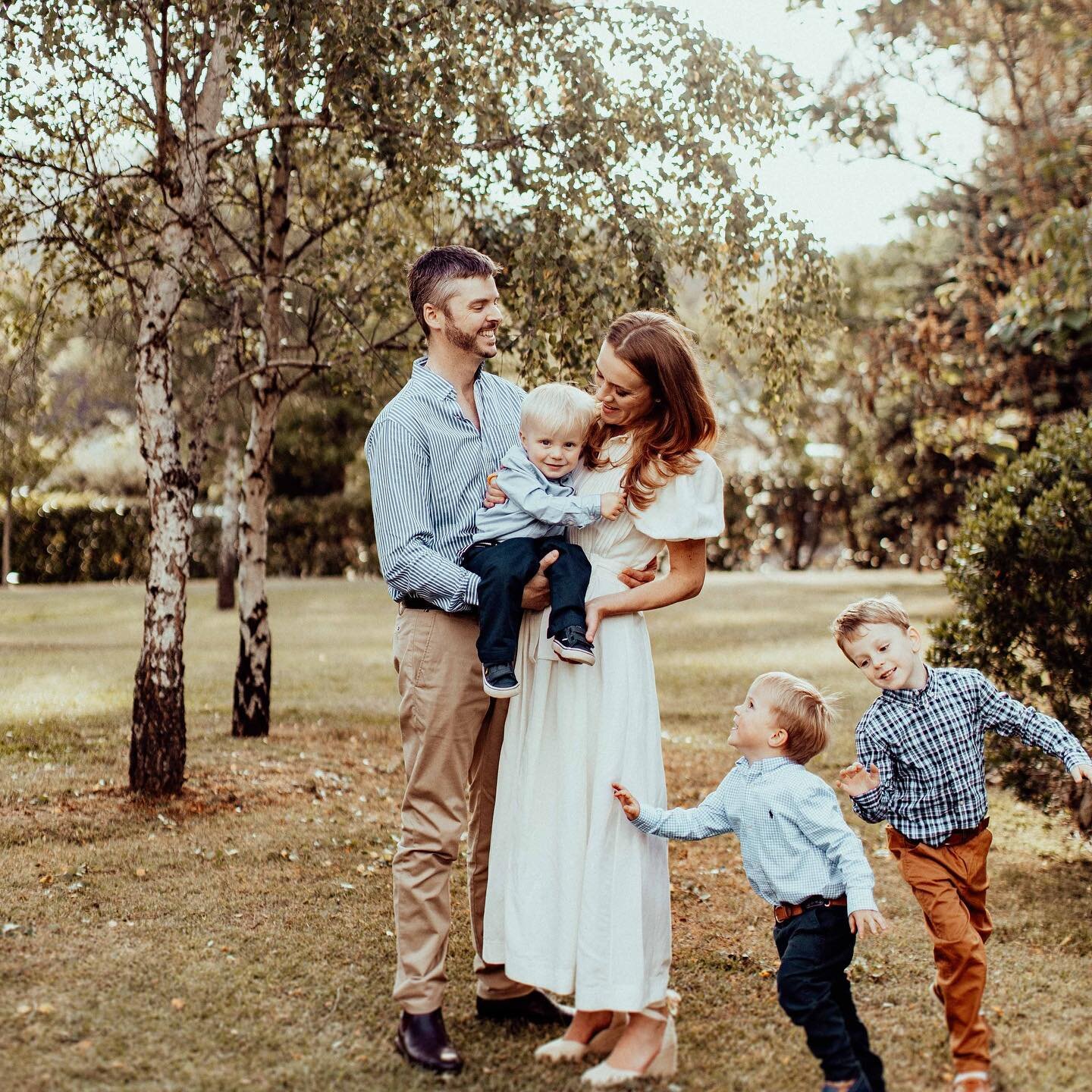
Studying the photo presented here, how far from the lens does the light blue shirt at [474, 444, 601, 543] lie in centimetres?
333

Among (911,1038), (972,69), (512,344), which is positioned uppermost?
(972,69)

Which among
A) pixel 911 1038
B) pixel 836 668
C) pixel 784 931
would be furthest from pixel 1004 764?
pixel 836 668

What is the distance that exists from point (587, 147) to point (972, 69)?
897 centimetres

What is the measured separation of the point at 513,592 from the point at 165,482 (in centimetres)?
354

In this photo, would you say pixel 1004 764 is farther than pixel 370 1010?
Yes

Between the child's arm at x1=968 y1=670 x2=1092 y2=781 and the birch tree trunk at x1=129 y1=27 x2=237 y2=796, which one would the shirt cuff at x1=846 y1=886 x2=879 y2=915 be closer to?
the child's arm at x1=968 y1=670 x2=1092 y2=781

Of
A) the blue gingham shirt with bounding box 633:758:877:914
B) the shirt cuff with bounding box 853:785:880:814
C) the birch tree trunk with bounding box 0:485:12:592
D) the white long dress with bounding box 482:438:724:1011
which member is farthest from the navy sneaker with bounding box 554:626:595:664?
the birch tree trunk with bounding box 0:485:12:592

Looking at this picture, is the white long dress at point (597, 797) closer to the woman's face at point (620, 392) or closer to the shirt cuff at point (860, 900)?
the woman's face at point (620, 392)

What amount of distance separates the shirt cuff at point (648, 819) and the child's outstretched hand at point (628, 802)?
1 centimetres

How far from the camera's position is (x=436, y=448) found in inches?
138

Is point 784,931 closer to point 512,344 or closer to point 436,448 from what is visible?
point 436,448

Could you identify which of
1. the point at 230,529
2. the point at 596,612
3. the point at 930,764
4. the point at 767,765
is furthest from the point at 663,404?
the point at 230,529

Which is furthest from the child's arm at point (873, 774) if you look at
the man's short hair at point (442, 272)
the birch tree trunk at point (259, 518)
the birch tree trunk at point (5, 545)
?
the birch tree trunk at point (5, 545)

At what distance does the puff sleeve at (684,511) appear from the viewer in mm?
3359
